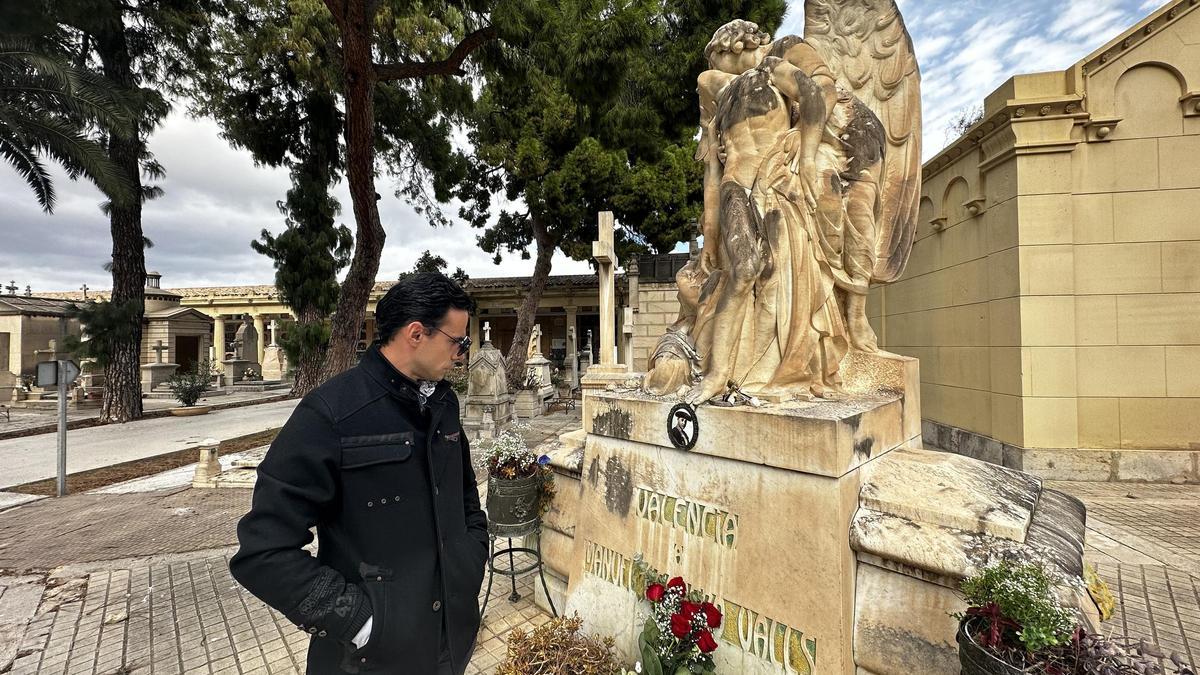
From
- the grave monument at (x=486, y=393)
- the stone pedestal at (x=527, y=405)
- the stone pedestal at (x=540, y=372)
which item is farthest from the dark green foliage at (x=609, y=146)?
the grave monument at (x=486, y=393)

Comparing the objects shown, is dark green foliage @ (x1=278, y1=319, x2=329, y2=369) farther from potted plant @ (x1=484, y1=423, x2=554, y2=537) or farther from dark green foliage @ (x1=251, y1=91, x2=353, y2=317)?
potted plant @ (x1=484, y1=423, x2=554, y2=537)

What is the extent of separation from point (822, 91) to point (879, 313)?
27.7ft

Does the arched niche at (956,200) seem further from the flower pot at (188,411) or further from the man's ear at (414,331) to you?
the flower pot at (188,411)

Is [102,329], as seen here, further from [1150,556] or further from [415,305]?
[1150,556]

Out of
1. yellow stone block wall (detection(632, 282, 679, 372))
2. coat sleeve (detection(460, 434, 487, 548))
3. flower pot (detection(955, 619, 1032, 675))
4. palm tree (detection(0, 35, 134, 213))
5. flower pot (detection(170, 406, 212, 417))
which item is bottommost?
flower pot (detection(170, 406, 212, 417))

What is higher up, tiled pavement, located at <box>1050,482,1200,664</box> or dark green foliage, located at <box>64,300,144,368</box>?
dark green foliage, located at <box>64,300,144,368</box>

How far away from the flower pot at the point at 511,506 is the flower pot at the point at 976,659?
2227 mm

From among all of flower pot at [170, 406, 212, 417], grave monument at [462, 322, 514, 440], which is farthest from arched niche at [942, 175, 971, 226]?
flower pot at [170, 406, 212, 417]

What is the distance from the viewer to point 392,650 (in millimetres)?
1291

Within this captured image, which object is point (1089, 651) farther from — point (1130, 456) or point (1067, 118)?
point (1067, 118)

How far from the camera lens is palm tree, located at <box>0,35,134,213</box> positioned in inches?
356

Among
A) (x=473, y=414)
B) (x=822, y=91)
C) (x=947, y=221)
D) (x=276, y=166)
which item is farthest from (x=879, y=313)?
(x=276, y=166)

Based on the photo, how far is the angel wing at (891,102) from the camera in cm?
320

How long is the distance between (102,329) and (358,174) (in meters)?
9.11
